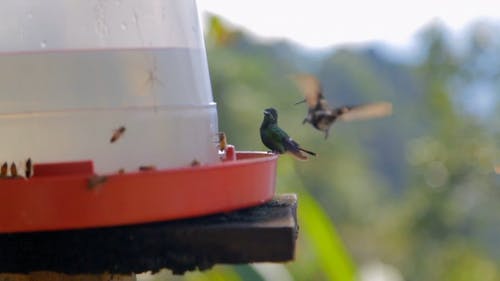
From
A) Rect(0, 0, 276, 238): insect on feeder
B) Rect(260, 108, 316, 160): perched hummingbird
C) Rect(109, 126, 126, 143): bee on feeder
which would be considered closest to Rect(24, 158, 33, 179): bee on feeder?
Rect(0, 0, 276, 238): insect on feeder

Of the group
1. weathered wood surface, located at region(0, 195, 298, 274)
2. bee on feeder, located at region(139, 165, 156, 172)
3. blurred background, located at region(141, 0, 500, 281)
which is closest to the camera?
weathered wood surface, located at region(0, 195, 298, 274)

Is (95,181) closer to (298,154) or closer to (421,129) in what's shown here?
(298,154)

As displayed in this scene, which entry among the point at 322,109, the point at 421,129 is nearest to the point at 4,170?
the point at 322,109

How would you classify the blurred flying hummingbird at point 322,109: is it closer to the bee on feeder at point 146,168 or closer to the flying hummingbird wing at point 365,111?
the flying hummingbird wing at point 365,111

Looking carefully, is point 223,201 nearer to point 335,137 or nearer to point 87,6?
point 87,6

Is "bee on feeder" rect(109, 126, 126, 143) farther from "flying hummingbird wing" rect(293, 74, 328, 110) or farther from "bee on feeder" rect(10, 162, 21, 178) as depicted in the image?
"flying hummingbird wing" rect(293, 74, 328, 110)

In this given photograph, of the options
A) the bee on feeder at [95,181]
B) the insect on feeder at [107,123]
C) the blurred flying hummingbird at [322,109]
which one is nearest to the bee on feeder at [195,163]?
the insect on feeder at [107,123]
